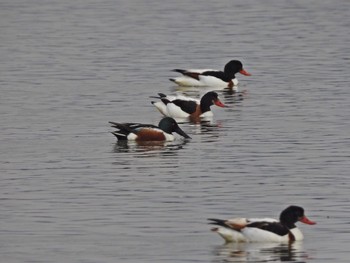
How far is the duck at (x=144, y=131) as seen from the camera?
27.8 meters

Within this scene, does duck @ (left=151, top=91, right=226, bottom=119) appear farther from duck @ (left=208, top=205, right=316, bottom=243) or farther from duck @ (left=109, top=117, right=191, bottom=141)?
duck @ (left=208, top=205, right=316, bottom=243)

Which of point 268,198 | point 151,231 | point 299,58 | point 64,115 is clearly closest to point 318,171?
point 268,198

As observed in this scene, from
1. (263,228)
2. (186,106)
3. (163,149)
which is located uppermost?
(186,106)

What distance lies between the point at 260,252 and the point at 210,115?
506 inches

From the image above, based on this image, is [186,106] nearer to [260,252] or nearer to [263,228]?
[263,228]

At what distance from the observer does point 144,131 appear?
2777 cm

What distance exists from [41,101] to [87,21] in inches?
921

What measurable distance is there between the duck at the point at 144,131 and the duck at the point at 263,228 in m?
8.65

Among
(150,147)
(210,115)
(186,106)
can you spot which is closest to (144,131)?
(150,147)

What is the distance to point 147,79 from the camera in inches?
1506

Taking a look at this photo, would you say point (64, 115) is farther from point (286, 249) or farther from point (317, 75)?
point (286, 249)

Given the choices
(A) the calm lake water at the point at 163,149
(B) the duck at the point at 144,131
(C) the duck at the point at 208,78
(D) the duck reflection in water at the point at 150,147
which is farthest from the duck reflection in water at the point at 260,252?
(C) the duck at the point at 208,78

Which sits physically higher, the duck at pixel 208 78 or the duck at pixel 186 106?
the duck at pixel 208 78

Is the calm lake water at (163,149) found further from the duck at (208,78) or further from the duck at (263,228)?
the duck at (208,78)
